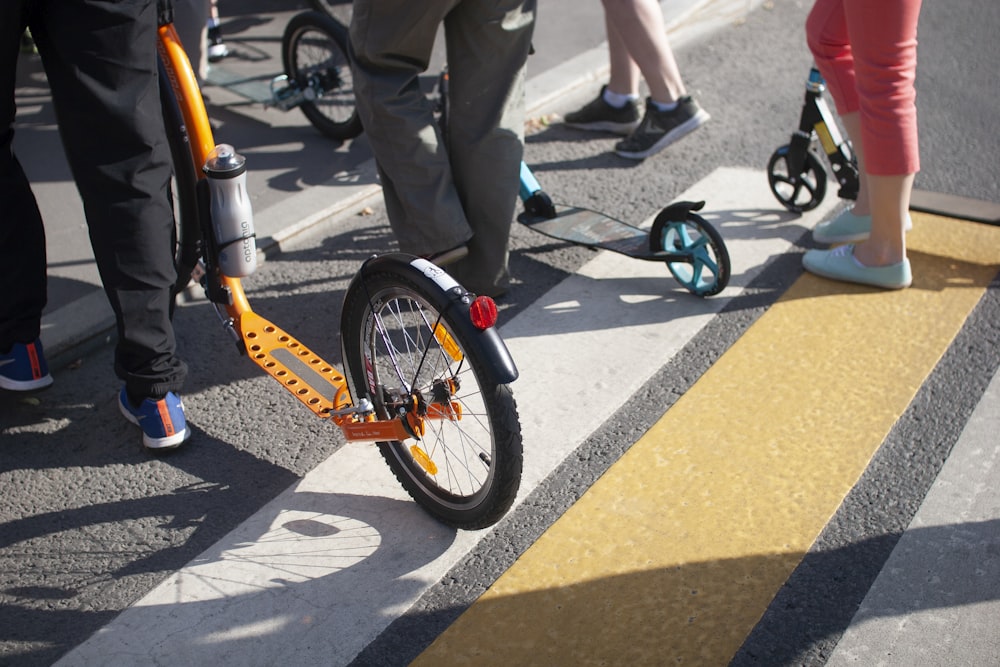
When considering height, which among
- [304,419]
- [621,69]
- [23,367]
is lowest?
[304,419]

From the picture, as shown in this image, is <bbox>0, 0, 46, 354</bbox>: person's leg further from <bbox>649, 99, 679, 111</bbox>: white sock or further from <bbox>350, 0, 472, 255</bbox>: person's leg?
<bbox>649, 99, 679, 111</bbox>: white sock

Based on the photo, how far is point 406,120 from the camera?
11.1 ft

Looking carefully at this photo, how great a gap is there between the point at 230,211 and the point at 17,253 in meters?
0.70

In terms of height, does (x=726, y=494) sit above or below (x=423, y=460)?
below

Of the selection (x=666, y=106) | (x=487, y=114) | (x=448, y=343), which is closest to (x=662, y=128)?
(x=666, y=106)

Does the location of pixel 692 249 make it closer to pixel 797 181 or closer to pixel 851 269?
pixel 851 269

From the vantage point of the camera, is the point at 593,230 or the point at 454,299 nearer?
the point at 454,299

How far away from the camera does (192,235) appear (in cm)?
333

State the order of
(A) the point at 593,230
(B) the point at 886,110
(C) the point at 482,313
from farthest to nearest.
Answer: (A) the point at 593,230 → (B) the point at 886,110 → (C) the point at 482,313

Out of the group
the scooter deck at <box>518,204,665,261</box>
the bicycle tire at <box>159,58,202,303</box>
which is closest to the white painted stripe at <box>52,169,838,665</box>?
the scooter deck at <box>518,204,665,261</box>

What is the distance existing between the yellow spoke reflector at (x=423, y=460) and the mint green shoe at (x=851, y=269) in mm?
1873

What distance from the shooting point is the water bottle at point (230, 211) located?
2902 mm

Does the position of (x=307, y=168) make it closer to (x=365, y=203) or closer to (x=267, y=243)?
(x=365, y=203)

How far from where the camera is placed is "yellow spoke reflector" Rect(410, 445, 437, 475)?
108 inches
